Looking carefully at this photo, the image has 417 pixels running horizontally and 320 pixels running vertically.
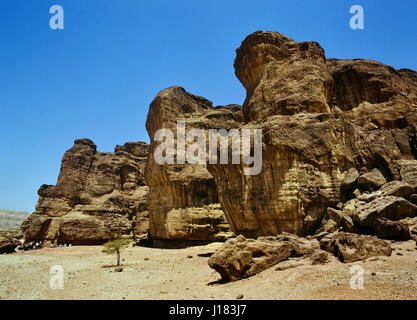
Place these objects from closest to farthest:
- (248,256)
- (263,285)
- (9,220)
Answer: (263,285) < (248,256) < (9,220)

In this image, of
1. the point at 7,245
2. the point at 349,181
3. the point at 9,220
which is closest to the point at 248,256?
the point at 349,181

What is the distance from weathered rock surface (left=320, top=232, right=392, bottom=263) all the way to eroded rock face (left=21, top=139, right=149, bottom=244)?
1339 inches

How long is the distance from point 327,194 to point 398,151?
635 centimetres

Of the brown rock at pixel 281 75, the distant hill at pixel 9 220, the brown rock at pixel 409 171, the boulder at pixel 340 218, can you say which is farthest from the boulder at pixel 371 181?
the distant hill at pixel 9 220

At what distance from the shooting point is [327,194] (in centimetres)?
1555

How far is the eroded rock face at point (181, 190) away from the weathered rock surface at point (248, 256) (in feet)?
56.4

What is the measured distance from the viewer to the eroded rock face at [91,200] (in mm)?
37469

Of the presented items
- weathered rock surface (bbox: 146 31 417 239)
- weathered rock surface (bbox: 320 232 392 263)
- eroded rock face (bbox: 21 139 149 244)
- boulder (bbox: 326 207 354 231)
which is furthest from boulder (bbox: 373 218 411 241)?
eroded rock face (bbox: 21 139 149 244)

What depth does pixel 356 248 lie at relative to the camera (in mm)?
10281

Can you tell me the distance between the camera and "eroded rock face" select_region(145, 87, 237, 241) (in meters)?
28.4

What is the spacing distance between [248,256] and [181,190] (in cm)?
1916

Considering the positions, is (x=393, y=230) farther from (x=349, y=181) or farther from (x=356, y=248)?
(x=349, y=181)
